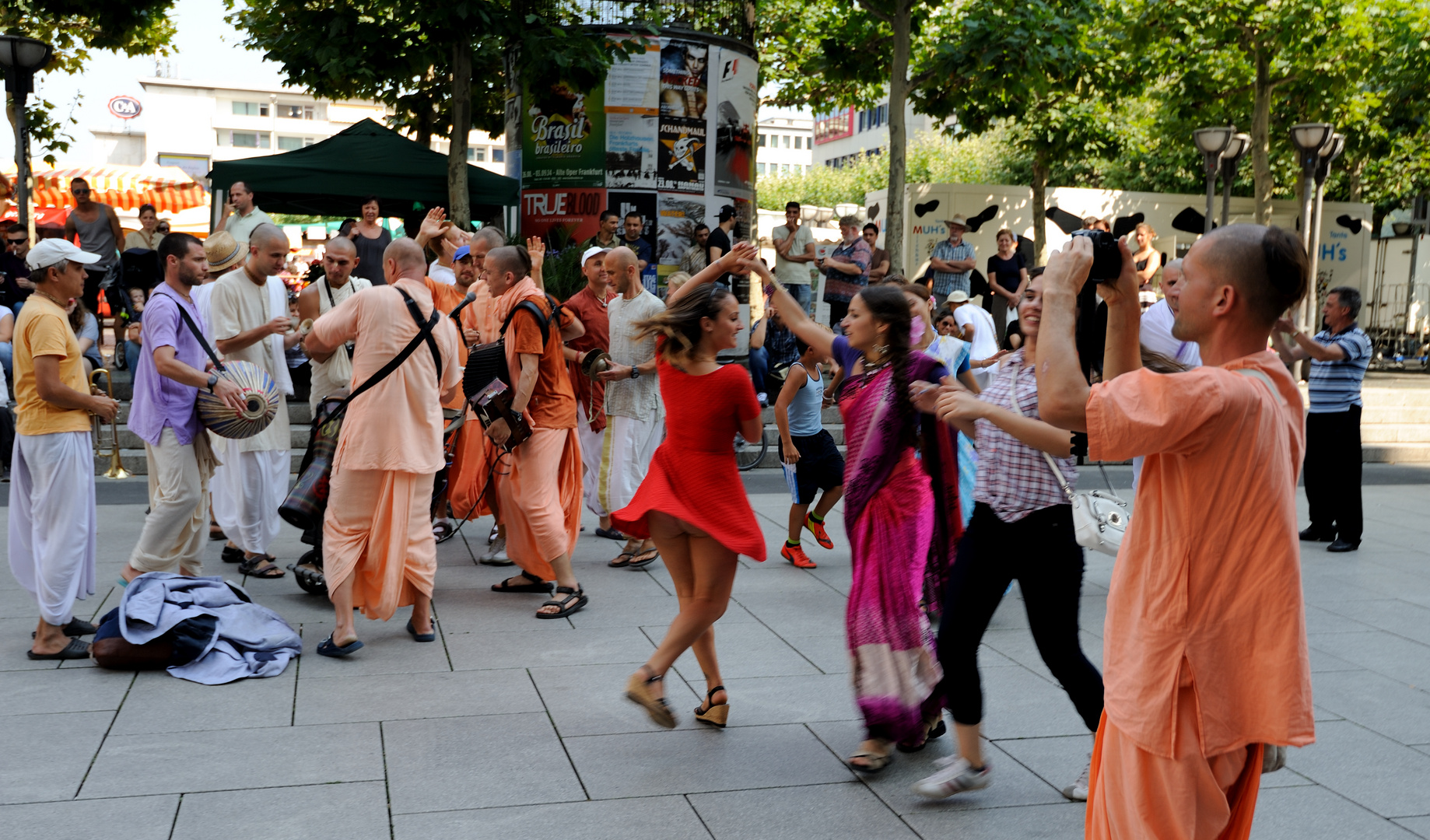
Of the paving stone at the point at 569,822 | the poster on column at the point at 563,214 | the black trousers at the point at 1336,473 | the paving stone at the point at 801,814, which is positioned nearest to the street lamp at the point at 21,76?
the poster on column at the point at 563,214

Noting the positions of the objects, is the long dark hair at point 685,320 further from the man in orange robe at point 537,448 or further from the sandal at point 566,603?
the sandal at point 566,603

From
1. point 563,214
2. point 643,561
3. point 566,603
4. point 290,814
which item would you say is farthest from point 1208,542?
point 563,214

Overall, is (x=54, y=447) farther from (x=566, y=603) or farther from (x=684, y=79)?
(x=684, y=79)

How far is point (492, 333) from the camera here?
7832 mm

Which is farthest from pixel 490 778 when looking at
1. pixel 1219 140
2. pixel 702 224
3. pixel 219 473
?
pixel 1219 140

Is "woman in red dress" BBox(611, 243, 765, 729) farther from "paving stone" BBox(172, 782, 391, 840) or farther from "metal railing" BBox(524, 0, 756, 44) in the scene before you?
"metal railing" BBox(524, 0, 756, 44)

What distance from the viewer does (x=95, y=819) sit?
3758 millimetres

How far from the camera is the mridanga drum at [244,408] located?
598 centimetres

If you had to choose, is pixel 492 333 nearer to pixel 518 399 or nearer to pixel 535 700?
pixel 518 399

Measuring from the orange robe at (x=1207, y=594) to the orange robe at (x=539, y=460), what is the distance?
440 cm

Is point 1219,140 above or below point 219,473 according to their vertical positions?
above

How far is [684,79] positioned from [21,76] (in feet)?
25.2

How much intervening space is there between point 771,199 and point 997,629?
62924 mm

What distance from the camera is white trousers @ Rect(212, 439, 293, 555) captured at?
281 inches
